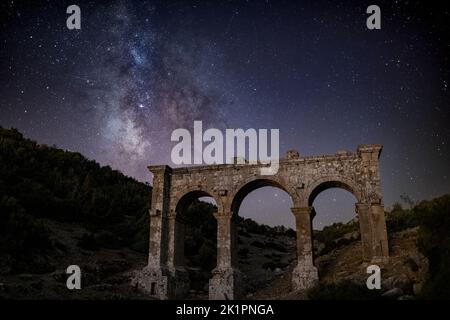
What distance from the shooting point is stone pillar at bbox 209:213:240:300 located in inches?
615

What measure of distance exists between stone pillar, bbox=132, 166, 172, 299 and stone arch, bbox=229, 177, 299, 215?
3.23 metres

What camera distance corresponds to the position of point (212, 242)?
1000 inches

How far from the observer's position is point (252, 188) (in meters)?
18.0

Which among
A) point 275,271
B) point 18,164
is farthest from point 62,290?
point 18,164

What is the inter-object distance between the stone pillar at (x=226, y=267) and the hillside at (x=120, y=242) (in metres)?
1.15

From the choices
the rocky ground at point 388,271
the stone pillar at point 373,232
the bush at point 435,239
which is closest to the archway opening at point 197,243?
the rocky ground at point 388,271

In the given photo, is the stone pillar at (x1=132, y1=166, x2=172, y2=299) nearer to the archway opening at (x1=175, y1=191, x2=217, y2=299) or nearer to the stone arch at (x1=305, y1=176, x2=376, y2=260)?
the archway opening at (x1=175, y1=191, x2=217, y2=299)

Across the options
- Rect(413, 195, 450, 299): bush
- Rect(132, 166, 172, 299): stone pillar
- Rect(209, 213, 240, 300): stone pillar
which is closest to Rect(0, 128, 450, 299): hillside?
Rect(413, 195, 450, 299): bush

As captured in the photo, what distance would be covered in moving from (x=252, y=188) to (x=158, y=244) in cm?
495

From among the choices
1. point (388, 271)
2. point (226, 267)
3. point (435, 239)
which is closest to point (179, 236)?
point (226, 267)

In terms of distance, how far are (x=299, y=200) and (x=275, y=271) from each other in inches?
301

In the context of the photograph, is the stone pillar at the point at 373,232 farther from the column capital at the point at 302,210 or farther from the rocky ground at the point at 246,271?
the column capital at the point at 302,210

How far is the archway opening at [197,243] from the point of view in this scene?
18172 mm
